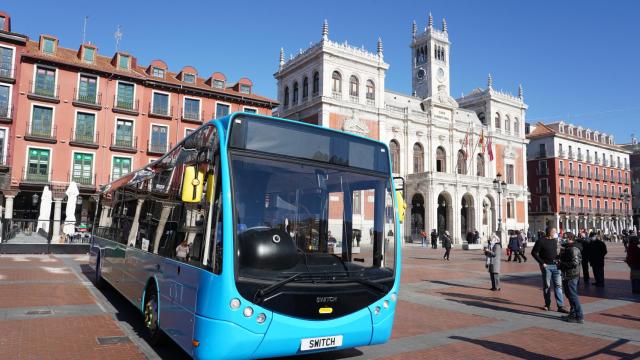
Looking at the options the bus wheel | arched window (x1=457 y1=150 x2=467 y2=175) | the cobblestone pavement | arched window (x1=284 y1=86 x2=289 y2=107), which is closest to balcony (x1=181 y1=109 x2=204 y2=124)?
arched window (x1=284 y1=86 x2=289 y2=107)

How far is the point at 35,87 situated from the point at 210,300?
111 ft

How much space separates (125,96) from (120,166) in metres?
5.47

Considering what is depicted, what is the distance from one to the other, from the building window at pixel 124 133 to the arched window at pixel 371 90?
21455mm

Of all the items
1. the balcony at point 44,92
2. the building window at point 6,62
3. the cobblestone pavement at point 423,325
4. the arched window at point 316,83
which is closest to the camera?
the cobblestone pavement at point 423,325

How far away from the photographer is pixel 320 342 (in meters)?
4.76

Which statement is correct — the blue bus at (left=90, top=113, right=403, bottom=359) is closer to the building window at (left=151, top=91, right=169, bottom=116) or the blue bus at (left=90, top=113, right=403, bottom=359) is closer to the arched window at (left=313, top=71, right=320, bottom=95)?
the building window at (left=151, top=91, right=169, bottom=116)

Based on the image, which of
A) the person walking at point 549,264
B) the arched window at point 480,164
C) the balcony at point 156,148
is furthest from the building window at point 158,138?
the arched window at point 480,164

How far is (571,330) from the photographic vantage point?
7.62 metres

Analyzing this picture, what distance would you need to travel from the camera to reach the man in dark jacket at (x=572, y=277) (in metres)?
8.21

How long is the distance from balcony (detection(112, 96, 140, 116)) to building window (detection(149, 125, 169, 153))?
180cm

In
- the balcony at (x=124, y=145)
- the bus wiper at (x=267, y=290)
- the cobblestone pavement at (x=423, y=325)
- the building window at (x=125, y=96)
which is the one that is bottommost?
the cobblestone pavement at (x=423, y=325)

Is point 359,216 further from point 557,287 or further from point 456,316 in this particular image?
point 557,287

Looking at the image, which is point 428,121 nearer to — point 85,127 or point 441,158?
point 441,158

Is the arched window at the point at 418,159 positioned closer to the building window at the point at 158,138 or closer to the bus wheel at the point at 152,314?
the building window at the point at 158,138
